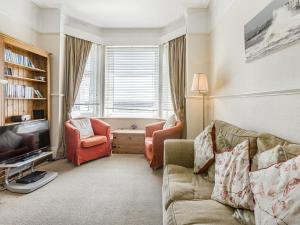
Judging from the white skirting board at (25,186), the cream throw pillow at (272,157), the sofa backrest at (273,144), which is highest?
the sofa backrest at (273,144)

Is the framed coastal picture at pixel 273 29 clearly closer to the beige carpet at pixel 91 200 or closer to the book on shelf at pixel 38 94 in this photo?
the beige carpet at pixel 91 200

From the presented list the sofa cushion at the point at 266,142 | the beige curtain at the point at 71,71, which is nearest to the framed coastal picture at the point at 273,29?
the sofa cushion at the point at 266,142

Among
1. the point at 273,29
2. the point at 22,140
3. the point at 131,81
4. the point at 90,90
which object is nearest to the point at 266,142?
the point at 273,29

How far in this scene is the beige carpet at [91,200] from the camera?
2174 mm

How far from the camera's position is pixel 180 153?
102 inches

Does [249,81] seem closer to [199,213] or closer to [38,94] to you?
[199,213]

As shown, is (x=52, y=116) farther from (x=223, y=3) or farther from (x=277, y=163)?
(x=277, y=163)

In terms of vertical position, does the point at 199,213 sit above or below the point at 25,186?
above

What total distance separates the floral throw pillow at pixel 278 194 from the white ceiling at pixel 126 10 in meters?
3.60

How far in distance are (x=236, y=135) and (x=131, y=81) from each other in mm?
3753

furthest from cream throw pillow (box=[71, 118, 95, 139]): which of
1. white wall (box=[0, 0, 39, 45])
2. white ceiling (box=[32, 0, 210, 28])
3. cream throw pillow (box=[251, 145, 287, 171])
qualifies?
cream throw pillow (box=[251, 145, 287, 171])

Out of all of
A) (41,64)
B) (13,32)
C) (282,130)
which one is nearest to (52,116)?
(41,64)

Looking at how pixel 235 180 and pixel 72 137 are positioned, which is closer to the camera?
pixel 235 180

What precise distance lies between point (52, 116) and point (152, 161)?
2.11 m
